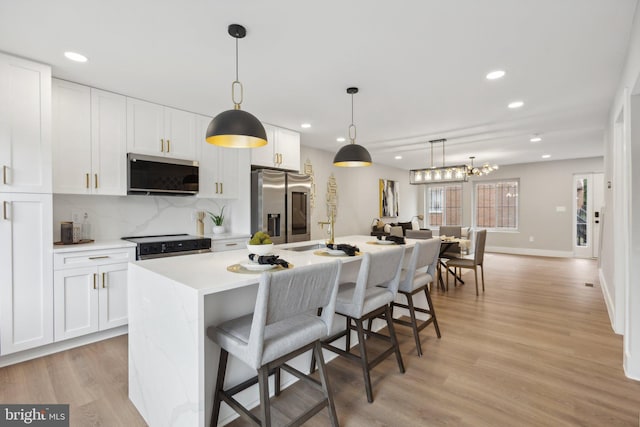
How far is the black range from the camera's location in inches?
124

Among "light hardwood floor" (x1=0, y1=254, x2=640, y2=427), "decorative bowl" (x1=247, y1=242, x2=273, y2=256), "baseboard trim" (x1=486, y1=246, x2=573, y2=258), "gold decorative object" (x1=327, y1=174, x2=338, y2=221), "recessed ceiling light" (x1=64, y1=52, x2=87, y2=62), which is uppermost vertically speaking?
"recessed ceiling light" (x1=64, y1=52, x2=87, y2=62)

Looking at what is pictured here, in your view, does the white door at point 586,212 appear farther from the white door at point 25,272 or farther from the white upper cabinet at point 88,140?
the white door at point 25,272

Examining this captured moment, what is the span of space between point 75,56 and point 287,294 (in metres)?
2.63

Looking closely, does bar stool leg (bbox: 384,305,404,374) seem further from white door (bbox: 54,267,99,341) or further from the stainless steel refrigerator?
white door (bbox: 54,267,99,341)

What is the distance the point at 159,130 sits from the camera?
11.6 feet

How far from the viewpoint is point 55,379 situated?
7.55ft

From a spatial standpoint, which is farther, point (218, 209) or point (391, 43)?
point (218, 209)

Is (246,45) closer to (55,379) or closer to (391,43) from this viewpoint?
(391,43)

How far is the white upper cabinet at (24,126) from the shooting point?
244 cm

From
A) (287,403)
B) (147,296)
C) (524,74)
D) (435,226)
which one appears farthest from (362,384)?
(435,226)

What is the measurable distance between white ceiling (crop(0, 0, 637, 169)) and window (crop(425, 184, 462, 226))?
5.49 m

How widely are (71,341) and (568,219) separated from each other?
31.9 ft

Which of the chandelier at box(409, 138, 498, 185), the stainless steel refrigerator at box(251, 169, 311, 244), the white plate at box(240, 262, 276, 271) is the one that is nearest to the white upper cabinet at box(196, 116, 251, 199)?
the stainless steel refrigerator at box(251, 169, 311, 244)

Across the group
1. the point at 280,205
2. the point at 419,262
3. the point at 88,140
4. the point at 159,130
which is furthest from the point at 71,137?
the point at 419,262
